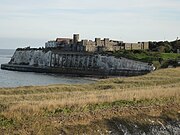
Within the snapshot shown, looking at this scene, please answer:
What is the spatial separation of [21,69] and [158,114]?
116 m

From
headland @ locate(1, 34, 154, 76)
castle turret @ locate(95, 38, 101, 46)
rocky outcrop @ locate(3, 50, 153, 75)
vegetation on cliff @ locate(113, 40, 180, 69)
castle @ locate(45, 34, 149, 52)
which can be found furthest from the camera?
castle turret @ locate(95, 38, 101, 46)

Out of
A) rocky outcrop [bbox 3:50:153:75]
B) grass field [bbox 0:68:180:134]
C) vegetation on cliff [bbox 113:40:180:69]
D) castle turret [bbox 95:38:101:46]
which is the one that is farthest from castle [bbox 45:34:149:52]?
grass field [bbox 0:68:180:134]

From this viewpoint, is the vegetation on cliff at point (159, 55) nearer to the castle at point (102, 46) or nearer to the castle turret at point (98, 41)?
the castle at point (102, 46)

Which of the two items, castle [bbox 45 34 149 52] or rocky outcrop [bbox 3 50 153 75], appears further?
castle [bbox 45 34 149 52]

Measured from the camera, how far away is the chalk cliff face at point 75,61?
103 metres

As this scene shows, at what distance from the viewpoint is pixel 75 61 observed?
404ft

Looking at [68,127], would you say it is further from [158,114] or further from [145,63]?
[145,63]

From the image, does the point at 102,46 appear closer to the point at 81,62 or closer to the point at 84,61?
the point at 81,62

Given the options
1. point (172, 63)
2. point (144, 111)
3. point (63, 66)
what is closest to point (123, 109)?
point (144, 111)

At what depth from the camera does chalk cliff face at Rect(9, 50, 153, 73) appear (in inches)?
4072

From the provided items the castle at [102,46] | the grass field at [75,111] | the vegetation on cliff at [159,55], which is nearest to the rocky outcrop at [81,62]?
the vegetation on cliff at [159,55]

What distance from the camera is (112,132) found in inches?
593

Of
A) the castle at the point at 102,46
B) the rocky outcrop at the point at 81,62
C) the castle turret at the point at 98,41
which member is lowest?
the rocky outcrop at the point at 81,62

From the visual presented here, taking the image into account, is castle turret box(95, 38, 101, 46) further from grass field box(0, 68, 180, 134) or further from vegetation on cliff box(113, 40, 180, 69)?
grass field box(0, 68, 180, 134)
